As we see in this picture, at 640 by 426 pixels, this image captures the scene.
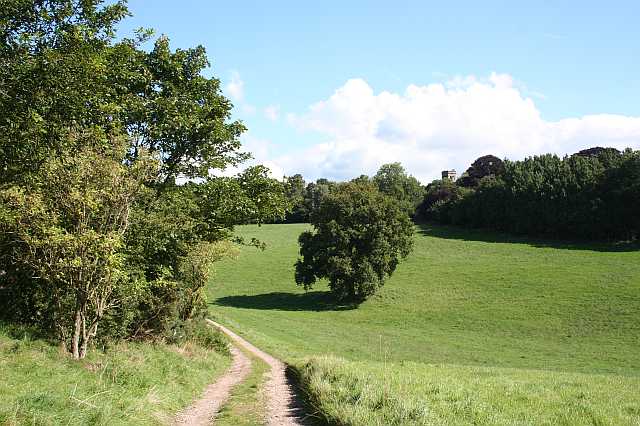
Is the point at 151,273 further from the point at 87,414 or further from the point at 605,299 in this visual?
the point at 605,299

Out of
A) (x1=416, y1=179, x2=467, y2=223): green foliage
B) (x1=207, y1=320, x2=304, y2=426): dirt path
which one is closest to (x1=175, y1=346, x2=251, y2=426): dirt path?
(x1=207, y1=320, x2=304, y2=426): dirt path

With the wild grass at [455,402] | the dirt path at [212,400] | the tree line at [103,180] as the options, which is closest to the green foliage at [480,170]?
the tree line at [103,180]

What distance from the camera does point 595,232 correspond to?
269ft

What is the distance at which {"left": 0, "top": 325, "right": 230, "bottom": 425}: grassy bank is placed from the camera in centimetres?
827

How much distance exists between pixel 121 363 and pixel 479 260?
6576 centimetres

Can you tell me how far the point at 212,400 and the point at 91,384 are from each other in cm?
324

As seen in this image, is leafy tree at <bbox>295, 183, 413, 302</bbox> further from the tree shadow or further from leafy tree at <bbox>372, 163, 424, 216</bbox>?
leafy tree at <bbox>372, 163, 424, 216</bbox>

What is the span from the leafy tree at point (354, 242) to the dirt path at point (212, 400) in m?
36.7

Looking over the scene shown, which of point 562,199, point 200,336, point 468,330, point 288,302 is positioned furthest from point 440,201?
point 200,336

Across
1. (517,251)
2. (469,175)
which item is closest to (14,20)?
(517,251)

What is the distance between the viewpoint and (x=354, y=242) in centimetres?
5825

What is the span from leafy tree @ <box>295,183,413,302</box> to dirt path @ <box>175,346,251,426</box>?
36672 millimetres

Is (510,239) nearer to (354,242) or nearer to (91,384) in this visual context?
(354,242)

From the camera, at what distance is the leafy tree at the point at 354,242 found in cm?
5656
